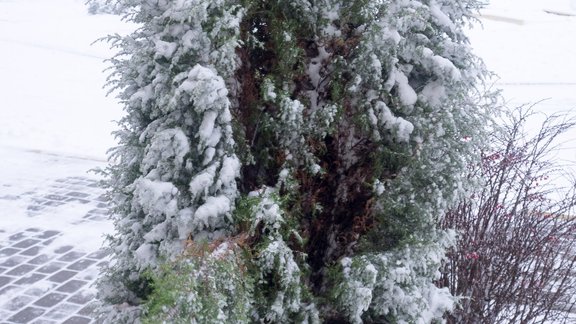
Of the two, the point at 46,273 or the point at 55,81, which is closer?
the point at 46,273

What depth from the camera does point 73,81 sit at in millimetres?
17219

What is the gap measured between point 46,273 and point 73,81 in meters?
11.3

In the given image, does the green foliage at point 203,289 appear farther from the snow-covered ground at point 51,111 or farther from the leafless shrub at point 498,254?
the snow-covered ground at point 51,111

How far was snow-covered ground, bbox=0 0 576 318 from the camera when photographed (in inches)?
395

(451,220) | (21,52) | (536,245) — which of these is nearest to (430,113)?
(451,220)

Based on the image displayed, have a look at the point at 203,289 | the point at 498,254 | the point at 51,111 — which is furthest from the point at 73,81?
the point at 203,289

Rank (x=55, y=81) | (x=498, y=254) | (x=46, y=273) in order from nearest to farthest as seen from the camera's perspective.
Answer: (x=498, y=254) → (x=46, y=273) → (x=55, y=81)

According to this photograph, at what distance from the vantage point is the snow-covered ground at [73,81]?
10.0 metres

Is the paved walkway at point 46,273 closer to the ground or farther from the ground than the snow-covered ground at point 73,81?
closer to the ground

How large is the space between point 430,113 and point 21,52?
62.7ft

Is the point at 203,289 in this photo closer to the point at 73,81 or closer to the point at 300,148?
the point at 300,148

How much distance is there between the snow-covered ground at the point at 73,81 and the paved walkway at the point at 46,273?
0.18 m

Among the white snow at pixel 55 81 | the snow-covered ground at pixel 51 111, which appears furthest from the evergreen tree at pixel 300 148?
the white snow at pixel 55 81

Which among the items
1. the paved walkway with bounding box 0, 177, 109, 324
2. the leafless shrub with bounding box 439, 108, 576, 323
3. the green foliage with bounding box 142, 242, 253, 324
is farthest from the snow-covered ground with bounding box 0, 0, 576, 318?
the green foliage with bounding box 142, 242, 253, 324
